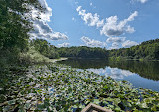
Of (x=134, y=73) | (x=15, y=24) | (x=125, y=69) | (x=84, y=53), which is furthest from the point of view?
(x=84, y=53)

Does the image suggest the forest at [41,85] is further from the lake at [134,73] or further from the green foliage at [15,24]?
the lake at [134,73]

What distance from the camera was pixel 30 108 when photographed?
240 centimetres

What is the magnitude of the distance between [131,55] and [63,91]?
275 feet

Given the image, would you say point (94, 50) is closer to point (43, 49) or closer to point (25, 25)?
point (43, 49)


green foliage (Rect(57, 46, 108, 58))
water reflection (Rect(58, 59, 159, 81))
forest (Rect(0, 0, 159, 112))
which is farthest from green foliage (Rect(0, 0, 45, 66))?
green foliage (Rect(57, 46, 108, 58))

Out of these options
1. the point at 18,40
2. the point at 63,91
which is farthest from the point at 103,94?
the point at 18,40

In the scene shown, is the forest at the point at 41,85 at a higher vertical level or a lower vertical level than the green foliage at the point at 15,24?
lower

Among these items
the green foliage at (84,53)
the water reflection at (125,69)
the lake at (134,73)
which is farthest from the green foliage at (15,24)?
the green foliage at (84,53)

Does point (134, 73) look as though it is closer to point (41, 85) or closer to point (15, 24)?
point (41, 85)

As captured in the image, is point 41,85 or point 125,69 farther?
point 125,69

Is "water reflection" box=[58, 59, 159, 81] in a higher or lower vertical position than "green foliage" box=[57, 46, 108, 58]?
lower

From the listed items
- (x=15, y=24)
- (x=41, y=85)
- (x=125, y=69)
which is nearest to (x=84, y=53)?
(x=125, y=69)

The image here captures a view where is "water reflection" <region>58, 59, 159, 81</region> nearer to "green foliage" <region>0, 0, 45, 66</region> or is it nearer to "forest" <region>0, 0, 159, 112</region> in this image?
"forest" <region>0, 0, 159, 112</region>

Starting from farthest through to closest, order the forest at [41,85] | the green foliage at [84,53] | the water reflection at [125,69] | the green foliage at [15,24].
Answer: the green foliage at [84,53] < the water reflection at [125,69] < the green foliage at [15,24] < the forest at [41,85]
